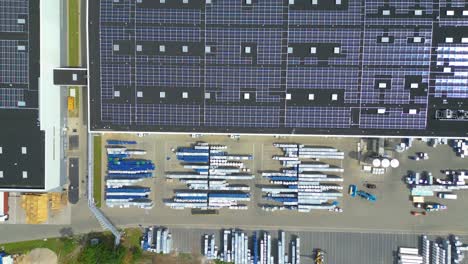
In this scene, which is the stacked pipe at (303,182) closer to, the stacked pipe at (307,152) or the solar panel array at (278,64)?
the stacked pipe at (307,152)

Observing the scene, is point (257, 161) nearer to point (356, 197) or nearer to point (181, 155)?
point (181, 155)

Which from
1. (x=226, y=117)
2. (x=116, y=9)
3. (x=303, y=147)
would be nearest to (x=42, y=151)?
(x=116, y=9)

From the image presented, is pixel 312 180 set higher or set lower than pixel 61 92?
lower

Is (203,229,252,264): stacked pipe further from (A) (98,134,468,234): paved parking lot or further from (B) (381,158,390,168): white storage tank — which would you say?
(B) (381,158,390,168): white storage tank

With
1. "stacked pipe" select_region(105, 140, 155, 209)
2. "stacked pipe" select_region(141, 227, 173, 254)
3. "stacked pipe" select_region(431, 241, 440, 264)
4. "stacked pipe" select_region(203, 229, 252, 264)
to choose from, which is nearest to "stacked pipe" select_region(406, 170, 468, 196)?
"stacked pipe" select_region(431, 241, 440, 264)

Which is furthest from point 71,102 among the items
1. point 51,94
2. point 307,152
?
point 307,152

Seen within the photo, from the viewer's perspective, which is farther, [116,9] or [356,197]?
[356,197]
